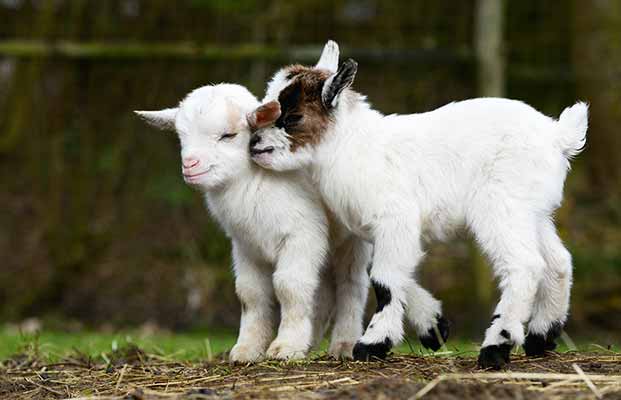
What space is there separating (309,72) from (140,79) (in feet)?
20.4

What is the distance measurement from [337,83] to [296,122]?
0.31 m

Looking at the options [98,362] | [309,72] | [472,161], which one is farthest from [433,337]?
[98,362]

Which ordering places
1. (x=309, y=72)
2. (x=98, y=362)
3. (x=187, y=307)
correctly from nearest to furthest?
1. (x=309, y=72)
2. (x=98, y=362)
3. (x=187, y=307)

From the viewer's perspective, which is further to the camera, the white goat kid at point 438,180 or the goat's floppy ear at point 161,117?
the goat's floppy ear at point 161,117

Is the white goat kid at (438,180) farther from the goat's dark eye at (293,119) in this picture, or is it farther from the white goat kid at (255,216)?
the white goat kid at (255,216)

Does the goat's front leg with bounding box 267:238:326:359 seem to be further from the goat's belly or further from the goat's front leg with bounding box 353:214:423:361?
the goat's belly

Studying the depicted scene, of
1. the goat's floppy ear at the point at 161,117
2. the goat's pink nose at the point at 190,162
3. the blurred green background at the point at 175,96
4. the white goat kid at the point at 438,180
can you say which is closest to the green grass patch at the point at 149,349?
the white goat kid at the point at 438,180

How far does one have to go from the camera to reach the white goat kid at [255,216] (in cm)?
551

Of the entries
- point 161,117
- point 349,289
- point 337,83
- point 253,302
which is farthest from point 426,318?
point 161,117

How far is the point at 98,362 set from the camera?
6316 mm

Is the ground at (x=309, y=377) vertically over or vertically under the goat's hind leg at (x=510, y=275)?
under

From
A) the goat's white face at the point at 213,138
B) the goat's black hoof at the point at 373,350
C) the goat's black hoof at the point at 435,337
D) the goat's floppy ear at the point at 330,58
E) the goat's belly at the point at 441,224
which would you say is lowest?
the goat's black hoof at the point at 373,350

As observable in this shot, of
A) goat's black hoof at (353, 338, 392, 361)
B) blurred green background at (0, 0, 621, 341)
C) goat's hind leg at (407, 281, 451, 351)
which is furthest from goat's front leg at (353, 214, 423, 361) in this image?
blurred green background at (0, 0, 621, 341)

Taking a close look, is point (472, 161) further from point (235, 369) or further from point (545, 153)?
point (235, 369)
